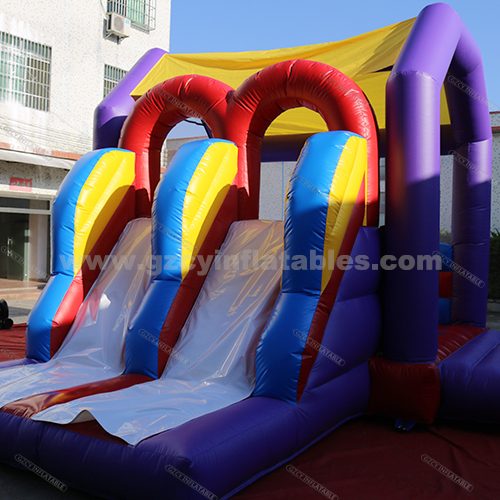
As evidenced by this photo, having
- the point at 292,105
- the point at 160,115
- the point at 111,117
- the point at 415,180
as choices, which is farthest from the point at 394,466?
the point at 111,117

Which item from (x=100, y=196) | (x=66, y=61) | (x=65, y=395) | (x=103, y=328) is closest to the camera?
(x=65, y=395)

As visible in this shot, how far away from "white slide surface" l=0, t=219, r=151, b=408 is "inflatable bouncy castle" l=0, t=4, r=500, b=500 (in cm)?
2

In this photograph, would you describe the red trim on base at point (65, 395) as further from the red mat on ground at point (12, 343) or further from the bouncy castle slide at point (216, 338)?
the red mat on ground at point (12, 343)

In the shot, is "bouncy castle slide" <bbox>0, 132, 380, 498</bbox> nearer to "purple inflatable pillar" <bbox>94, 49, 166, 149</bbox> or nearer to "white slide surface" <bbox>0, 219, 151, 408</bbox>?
"white slide surface" <bbox>0, 219, 151, 408</bbox>

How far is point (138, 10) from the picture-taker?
11930 mm

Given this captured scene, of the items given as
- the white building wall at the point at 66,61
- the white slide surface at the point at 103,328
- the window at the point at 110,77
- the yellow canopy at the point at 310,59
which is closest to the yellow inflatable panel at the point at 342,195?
the white slide surface at the point at 103,328

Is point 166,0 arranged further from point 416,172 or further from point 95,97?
point 416,172

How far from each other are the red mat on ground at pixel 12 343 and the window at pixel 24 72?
531cm

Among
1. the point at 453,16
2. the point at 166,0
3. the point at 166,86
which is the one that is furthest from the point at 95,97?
the point at 453,16

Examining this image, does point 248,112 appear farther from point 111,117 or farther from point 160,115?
point 111,117

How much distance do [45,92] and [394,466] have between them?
9800 mm

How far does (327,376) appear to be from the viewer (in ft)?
9.53

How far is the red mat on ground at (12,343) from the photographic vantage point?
15.3 ft

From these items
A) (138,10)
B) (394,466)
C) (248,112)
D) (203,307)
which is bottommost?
(394,466)
